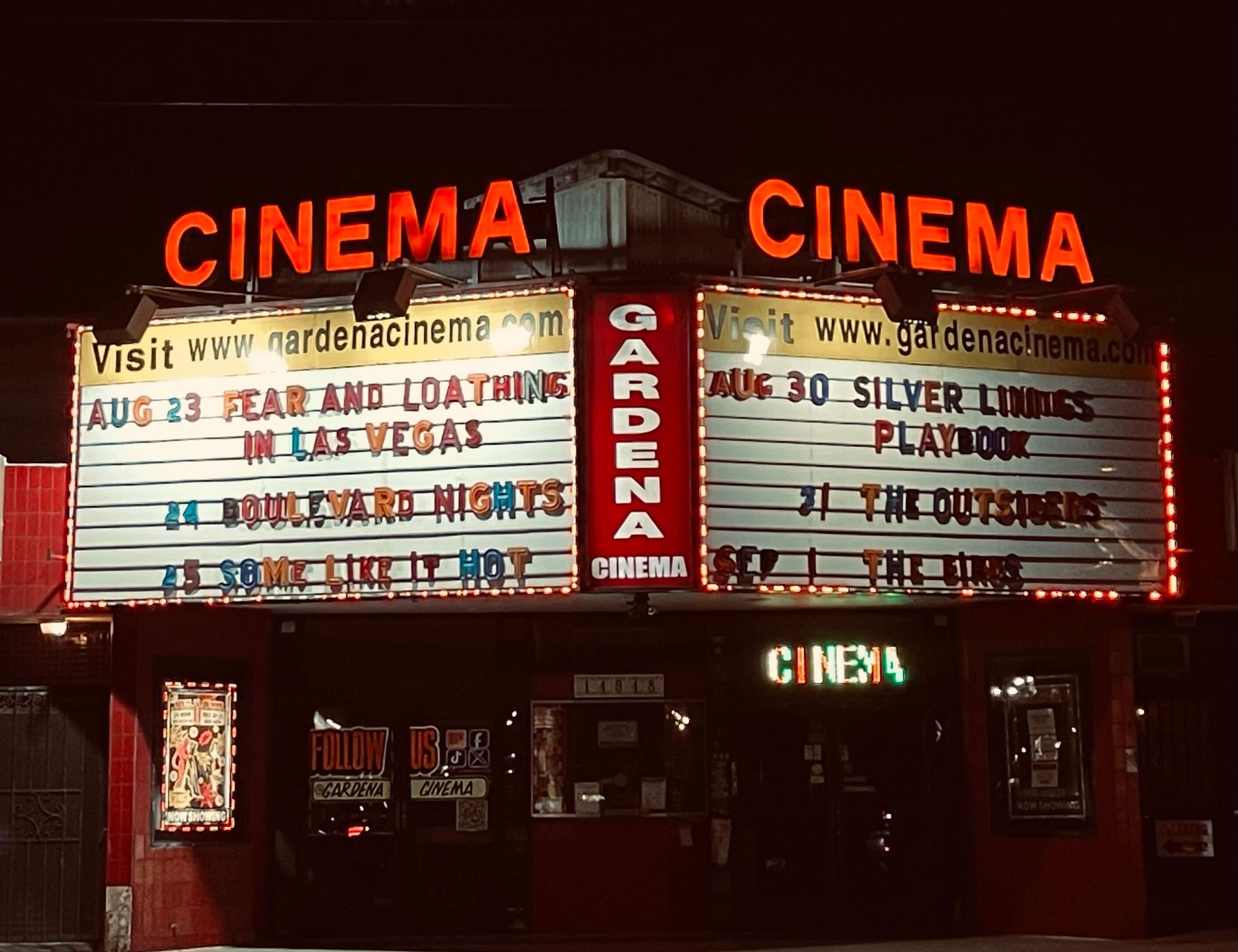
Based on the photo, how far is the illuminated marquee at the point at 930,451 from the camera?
42.7 ft

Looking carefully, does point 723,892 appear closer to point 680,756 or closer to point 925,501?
point 680,756

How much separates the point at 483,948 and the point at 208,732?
326 cm

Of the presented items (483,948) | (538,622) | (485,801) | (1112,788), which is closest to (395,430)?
(538,622)

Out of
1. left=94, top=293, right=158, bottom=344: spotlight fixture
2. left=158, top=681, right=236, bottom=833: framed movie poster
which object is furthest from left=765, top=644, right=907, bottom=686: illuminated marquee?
left=94, top=293, right=158, bottom=344: spotlight fixture

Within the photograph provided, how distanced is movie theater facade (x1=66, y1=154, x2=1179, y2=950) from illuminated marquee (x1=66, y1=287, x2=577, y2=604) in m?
0.03

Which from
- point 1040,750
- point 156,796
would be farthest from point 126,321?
point 1040,750

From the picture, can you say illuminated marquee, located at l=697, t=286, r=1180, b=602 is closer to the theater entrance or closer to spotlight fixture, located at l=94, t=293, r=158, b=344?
the theater entrance

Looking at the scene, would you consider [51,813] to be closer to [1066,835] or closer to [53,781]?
[53,781]

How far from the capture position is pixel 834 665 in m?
15.7

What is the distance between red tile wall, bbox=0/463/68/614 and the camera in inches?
564

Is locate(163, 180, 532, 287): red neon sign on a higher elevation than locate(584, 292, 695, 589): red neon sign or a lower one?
higher

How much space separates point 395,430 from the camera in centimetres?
1345

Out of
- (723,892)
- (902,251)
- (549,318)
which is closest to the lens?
(549,318)

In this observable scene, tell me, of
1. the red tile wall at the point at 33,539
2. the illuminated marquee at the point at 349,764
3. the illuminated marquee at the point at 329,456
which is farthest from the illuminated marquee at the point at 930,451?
the red tile wall at the point at 33,539
